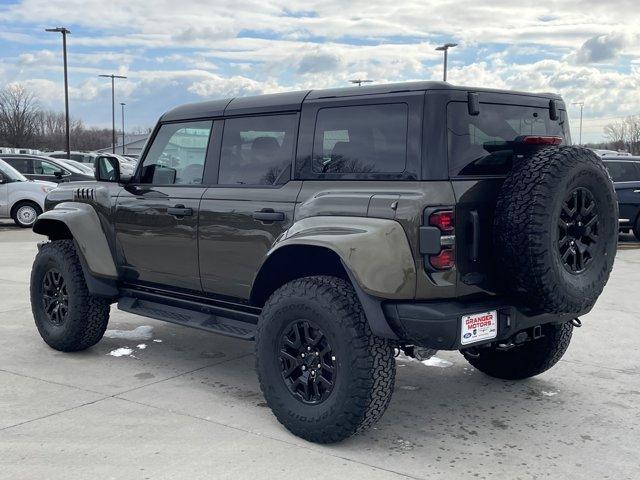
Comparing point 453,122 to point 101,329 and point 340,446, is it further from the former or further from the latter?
point 101,329

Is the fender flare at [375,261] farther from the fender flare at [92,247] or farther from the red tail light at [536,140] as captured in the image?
the fender flare at [92,247]

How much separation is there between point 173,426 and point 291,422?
2.24 feet

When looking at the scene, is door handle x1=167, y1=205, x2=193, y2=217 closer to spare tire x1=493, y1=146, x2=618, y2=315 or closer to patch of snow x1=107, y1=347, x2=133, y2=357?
patch of snow x1=107, y1=347, x2=133, y2=357

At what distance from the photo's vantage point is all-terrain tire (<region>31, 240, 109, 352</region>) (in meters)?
5.54

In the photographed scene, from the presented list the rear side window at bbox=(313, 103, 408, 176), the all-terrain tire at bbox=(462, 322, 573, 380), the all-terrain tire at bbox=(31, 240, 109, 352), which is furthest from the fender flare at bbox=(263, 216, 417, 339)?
the all-terrain tire at bbox=(31, 240, 109, 352)

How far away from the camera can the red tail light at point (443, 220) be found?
11.7 feet

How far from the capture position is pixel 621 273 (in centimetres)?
1003

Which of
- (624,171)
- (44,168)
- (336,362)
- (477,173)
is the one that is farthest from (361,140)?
(44,168)

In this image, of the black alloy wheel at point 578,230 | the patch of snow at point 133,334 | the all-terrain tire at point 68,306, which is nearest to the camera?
the black alloy wheel at point 578,230

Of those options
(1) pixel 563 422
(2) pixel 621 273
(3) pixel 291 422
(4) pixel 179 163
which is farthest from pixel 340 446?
(2) pixel 621 273

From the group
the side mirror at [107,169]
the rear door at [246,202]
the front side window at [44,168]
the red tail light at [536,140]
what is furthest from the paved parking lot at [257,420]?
the front side window at [44,168]

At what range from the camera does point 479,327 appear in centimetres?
371

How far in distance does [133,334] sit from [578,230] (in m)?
4.04

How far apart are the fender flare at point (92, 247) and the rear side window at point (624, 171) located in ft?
36.0
